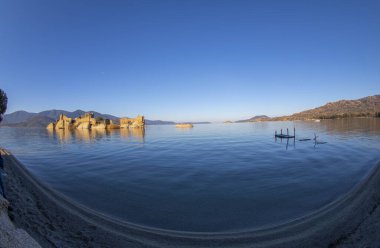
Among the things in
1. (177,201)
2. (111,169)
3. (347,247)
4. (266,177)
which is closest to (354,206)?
(347,247)

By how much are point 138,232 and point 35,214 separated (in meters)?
5.72

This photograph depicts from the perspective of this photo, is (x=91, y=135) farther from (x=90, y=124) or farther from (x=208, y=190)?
(x=208, y=190)

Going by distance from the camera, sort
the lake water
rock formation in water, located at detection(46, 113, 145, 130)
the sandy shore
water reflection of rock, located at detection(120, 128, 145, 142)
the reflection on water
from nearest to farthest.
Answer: the sandy shore, the lake water, the reflection on water, water reflection of rock, located at detection(120, 128, 145, 142), rock formation in water, located at detection(46, 113, 145, 130)

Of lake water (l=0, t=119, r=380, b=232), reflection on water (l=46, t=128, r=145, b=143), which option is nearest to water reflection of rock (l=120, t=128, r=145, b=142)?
reflection on water (l=46, t=128, r=145, b=143)

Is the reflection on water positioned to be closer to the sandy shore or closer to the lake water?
the lake water

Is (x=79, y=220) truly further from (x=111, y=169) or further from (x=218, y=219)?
(x=111, y=169)

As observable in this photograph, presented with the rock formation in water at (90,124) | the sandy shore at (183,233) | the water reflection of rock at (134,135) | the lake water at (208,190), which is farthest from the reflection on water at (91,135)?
the sandy shore at (183,233)

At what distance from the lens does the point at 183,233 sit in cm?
1025

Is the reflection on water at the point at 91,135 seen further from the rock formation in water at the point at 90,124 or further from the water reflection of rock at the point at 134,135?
the rock formation in water at the point at 90,124

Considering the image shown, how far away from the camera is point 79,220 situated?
37.3 ft

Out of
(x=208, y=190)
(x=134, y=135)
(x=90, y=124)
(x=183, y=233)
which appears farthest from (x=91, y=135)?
(x=183, y=233)

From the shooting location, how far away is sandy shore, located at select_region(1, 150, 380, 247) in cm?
902

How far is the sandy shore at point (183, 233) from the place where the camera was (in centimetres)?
902

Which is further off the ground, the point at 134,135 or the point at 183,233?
the point at 134,135
